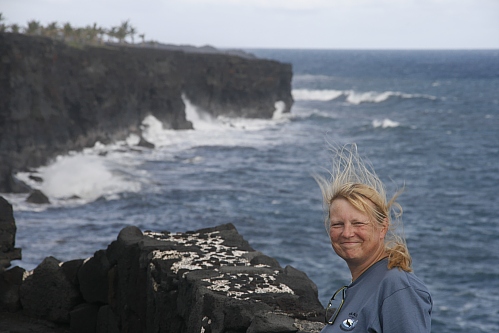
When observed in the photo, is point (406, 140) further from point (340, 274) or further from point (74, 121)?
point (340, 274)

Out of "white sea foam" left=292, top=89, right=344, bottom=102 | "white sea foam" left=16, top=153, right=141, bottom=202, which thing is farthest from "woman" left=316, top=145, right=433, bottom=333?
"white sea foam" left=292, top=89, right=344, bottom=102

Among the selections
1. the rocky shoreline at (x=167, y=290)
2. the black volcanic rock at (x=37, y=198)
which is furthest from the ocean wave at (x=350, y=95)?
the rocky shoreline at (x=167, y=290)

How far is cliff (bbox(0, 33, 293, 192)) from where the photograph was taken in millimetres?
40156

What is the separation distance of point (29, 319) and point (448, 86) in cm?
10931

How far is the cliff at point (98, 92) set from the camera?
40156mm

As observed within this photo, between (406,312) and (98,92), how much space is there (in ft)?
153

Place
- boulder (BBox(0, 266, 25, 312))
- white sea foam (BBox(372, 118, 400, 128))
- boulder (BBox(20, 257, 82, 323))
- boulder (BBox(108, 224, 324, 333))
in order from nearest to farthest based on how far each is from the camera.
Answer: boulder (BBox(108, 224, 324, 333))
boulder (BBox(20, 257, 82, 323))
boulder (BBox(0, 266, 25, 312))
white sea foam (BBox(372, 118, 400, 128))

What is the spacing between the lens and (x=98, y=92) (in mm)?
48250

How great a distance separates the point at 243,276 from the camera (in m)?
6.71

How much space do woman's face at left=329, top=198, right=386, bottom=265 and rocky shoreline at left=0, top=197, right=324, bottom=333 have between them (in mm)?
1765

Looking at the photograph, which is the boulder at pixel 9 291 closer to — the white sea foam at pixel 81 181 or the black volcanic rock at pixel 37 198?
the black volcanic rock at pixel 37 198

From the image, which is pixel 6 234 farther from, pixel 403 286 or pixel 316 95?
pixel 316 95

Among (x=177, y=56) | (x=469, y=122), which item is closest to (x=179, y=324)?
(x=177, y=56)

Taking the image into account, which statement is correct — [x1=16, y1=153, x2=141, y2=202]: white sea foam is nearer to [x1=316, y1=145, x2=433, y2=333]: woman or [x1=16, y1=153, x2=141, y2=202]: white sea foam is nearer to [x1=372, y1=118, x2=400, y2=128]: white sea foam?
[x1=372, y1=118, x2=400, y2=128]: white sea foam
